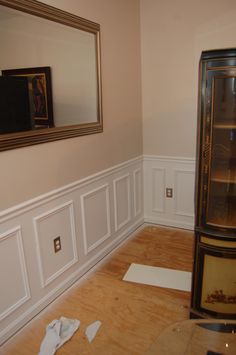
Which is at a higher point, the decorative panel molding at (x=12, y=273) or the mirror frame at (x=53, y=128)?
the mirror frame at (x=53, y=128)

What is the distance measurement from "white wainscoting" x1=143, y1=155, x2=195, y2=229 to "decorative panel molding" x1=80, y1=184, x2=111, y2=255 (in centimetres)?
81

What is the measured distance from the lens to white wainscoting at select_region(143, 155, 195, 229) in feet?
10.6

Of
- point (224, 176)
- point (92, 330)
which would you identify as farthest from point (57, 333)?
point (224, 176)

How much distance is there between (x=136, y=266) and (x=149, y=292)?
378 millimetres

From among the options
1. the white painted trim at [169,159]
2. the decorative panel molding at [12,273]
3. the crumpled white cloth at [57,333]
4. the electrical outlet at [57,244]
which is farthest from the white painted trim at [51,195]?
the crumpled white cloth at [57,333]

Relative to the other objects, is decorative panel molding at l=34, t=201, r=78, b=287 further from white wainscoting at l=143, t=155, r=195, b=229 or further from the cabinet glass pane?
white wainscoting at l=143, t=155, r=195, b=229

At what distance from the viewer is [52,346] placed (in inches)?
72.2

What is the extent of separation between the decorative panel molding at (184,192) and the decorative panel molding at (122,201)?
1.82 feet

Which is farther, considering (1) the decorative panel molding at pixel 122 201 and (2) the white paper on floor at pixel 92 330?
(1) the decorative panel molding at pixel 122 201

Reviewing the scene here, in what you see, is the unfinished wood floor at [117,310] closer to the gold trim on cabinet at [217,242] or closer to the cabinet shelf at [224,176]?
the gold trim on cabinet at [217,242]

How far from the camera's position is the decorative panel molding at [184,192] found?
10.6ft

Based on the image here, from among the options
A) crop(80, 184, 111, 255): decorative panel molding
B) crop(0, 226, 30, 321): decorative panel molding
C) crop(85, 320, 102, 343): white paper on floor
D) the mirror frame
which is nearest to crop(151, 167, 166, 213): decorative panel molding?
crop(80, 184, 111, 255): decorative panel molding

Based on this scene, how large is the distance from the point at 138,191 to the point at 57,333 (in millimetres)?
1825

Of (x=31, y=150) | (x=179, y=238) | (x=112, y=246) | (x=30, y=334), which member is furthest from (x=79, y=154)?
(x=179, y=238)
